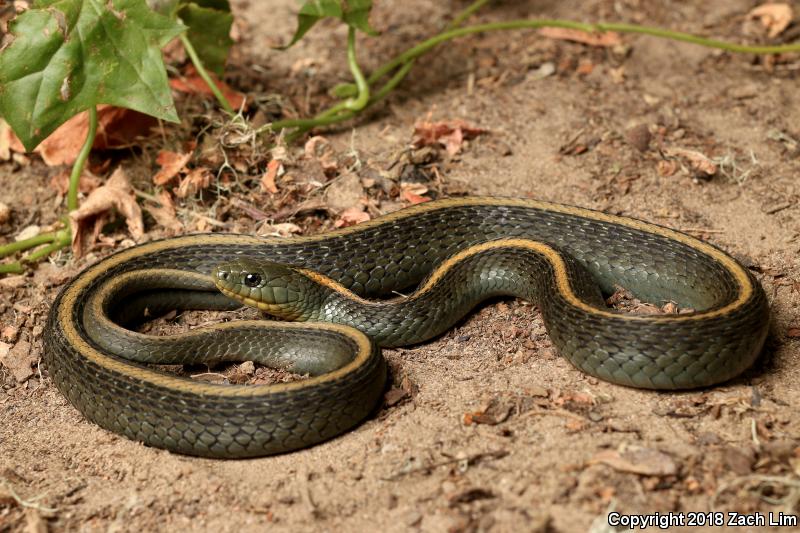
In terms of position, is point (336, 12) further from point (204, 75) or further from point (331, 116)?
point (204, 75)

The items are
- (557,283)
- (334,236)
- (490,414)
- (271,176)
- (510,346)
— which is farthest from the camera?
(271,176)

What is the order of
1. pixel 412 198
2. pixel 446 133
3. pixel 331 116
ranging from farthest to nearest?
pixel 331 116 → pixel 446 133 → pixel 412 198

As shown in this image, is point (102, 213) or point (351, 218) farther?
point (102, 213)

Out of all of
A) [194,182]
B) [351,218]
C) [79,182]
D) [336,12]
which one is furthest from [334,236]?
[79,182]

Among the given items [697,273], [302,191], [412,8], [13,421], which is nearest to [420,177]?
[302,191]

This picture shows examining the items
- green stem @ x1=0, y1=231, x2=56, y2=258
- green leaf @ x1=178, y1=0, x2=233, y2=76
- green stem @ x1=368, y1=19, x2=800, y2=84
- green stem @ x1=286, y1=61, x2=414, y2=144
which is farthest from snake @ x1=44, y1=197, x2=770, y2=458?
green stem @ x1=368, y1=19, x2=800, y2=84

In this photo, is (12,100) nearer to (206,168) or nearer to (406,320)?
(206,168)

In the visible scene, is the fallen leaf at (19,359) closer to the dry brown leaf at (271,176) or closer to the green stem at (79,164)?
the green stem at (79,164)
